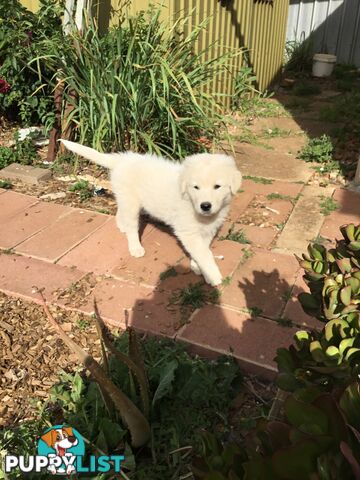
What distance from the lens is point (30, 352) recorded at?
2.32 m

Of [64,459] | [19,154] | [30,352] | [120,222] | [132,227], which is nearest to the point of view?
[64,459]

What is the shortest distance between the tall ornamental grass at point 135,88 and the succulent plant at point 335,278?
2.97 m

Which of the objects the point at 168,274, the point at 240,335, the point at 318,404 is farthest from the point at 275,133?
the point at 318,404

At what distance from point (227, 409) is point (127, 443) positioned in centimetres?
48

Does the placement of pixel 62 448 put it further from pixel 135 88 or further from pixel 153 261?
pixel 135 88

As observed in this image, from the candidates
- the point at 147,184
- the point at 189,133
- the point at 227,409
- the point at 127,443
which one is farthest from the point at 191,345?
the point at 189,133

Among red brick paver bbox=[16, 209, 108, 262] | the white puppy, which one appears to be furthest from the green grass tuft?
red brick paver bbox=[16, 209, 108, 262]

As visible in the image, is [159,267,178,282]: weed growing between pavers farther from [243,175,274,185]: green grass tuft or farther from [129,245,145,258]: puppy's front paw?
[243,175,274,185]: green grass tuft

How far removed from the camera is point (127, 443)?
1.75 metres

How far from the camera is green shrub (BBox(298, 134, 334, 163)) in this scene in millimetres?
4879

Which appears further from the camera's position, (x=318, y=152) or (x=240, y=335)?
(x=318, y=152)

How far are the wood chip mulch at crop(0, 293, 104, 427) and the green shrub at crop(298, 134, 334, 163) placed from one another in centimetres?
345

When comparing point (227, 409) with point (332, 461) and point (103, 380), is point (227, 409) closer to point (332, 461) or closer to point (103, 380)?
point (103, 380)

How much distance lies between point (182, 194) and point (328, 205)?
1.71 metres
